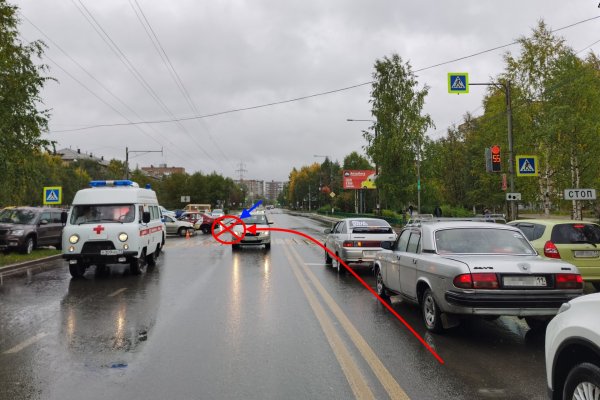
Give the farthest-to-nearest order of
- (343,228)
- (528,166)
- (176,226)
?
(176,226), (528,166), (343,228)

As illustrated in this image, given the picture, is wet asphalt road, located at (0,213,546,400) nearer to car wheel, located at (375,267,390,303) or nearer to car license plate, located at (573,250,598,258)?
car wheel, located at (375,267,390,303)

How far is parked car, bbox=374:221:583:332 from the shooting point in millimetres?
5969

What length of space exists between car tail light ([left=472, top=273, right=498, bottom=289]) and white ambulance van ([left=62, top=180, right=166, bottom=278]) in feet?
30.7

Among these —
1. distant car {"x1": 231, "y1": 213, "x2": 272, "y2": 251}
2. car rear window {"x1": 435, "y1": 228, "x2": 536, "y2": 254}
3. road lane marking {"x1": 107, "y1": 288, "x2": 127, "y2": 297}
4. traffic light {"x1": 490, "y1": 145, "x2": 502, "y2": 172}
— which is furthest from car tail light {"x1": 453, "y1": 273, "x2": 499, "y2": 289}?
traffic light {"x1": 490, "y1": 145, "x2": 502, "y2": 172}

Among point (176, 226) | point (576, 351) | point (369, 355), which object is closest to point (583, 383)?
point (576, 351)

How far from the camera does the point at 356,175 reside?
78062 millimetres

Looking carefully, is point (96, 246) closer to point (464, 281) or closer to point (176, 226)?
point (464, 281)

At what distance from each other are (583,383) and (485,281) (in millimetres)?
2939

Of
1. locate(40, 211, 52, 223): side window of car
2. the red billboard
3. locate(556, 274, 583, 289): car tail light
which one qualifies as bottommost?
locate(556, 274, 583, 289): car tail light

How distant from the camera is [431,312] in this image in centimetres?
677

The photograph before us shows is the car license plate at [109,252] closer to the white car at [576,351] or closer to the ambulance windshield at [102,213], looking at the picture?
the ambulance windshield at [102,213]

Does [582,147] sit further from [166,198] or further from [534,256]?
[166,198]

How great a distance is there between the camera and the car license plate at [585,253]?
9.70 meters

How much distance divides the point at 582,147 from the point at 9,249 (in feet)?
83.9
